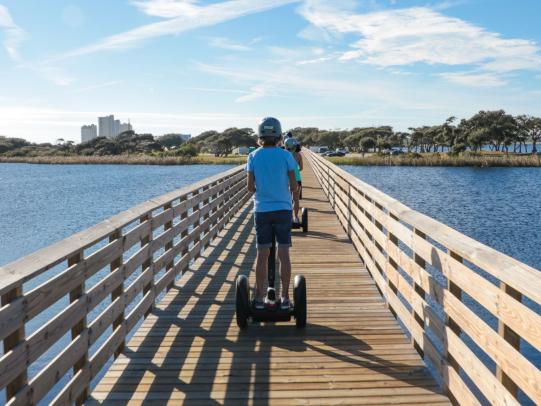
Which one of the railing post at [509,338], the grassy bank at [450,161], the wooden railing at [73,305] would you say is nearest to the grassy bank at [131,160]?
the grassy bank at [450,161]

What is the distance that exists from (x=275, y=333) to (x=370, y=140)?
111936mm

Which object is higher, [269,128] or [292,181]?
[269,128]

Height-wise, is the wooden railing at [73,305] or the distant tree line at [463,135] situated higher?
the distant tree line at [463,135]

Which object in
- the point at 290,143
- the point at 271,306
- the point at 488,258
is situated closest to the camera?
the point at 488,258

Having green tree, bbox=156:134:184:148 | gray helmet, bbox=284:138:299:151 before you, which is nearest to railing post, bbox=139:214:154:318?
gray helmet, bbox=284:138:299:151

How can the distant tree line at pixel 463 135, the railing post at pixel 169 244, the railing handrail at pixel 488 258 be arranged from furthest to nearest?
the distant tree line at pixel 463 135 < the railing post at pixel 169 244 < the railing handrail at pixel 488 258

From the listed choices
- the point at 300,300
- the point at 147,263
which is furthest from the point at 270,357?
the point at 147,263

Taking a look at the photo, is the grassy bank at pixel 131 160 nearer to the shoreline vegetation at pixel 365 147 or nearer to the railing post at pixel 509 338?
the shoreline vegetation at pixel 365 147

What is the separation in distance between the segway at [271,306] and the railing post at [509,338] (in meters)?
2.53

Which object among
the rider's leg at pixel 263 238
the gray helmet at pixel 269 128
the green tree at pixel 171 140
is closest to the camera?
the gray helmet at pixel 269 128

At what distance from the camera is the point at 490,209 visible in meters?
37.4

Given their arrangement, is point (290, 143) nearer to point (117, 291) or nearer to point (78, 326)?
point (117, 291)

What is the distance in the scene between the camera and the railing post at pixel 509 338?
2.82 meters

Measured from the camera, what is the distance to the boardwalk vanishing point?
2.93 metres
